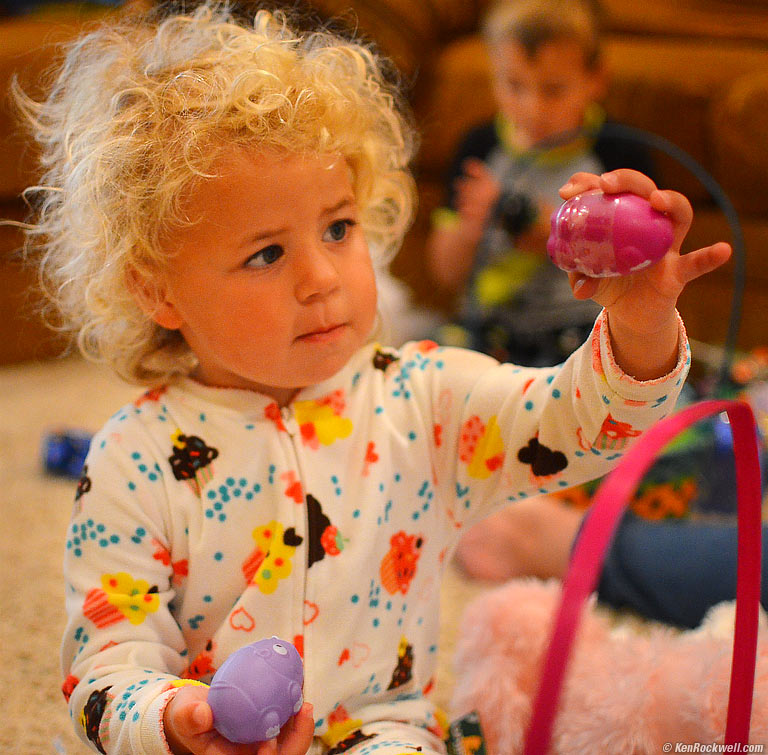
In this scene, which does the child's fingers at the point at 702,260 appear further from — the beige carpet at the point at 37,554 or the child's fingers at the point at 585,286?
the beige carpet at the point at 37,554

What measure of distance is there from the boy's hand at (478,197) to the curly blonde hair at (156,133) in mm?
678

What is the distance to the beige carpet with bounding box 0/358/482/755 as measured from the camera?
2.71ft

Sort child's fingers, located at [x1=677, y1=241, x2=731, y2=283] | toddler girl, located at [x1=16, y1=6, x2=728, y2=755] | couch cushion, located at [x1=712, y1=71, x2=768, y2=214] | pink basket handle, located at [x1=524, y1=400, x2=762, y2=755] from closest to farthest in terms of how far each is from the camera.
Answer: pink basket handle, located at [x1=524, y1=400, x2=762, y2=755] → child's fingers, located at [x1=677, y1=241, x2=731, y2=283] → toddler girl, located at [x1=16, y1=6, x2=728, y2=755] → couch cushion, located at [x1=712, y1=71, x2=768, y2=214]

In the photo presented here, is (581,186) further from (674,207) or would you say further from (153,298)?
(153,298)

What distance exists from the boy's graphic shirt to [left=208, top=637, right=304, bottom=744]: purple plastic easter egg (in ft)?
0.27

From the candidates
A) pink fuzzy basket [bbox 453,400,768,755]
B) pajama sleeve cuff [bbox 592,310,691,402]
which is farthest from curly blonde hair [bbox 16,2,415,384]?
pink fuzzy basket [bbox 453,400,768,755]

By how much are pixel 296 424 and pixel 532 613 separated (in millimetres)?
292

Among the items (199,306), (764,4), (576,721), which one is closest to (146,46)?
(199,306)

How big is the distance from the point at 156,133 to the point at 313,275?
15 cm

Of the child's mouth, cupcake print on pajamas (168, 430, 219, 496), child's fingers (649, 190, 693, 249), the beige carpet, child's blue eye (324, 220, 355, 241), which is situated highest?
child's fingers (649, 190, 693, 249)

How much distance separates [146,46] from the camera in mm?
693

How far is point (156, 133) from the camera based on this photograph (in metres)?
0.64

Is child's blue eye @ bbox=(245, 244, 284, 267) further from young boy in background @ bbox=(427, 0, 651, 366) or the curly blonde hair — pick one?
young boy in background @ bbox=(427, 0, 651, 366)

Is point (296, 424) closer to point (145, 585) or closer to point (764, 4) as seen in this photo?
point (145, 585)
